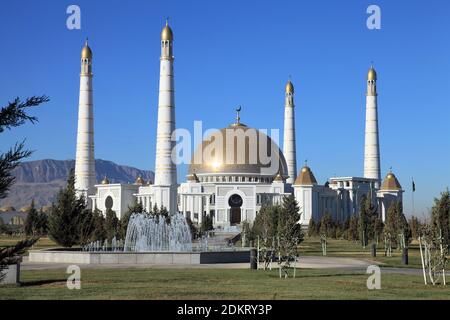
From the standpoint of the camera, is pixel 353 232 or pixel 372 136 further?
pixel 372 136

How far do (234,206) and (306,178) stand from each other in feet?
31.4

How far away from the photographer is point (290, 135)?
97.6m

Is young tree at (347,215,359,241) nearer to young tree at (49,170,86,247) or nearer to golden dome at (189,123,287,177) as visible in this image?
golden dome at (189,123,287,177)

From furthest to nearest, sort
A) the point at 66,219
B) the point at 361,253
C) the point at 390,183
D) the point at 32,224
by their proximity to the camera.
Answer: the point at 390,183, the point at 32,224, the point at 361,253, the point at 66,219

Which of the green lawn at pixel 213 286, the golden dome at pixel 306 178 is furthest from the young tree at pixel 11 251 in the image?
the golden dome at pixel 306 178

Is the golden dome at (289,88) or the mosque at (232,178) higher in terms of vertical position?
the golden dome at (289,88)

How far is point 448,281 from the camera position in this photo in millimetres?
22312

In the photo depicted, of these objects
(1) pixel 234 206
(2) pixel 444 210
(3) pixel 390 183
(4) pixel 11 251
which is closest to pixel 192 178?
(1) pixel 234 206

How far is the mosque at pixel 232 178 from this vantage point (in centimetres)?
7294

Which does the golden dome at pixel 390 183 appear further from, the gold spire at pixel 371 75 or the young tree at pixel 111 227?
the young tree at pixel 111 227

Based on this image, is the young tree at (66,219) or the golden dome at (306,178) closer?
the young tree at (66,219)

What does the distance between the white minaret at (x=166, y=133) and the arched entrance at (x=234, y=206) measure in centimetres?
1428

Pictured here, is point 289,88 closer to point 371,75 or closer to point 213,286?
point 371,75

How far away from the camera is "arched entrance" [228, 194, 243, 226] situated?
8675 centimetres
